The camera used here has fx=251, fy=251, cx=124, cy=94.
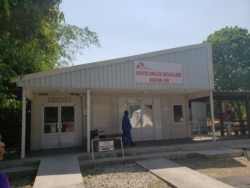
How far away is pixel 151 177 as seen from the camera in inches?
295

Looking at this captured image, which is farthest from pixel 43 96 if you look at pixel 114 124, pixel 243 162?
pixel 243 162

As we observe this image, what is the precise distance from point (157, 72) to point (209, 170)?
510 centimetres

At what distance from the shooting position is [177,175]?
7.39 meters

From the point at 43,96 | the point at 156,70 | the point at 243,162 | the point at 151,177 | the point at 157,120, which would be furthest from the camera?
the point at 157,120

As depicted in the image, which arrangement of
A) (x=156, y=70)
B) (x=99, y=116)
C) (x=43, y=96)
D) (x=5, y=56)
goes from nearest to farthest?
(x=5, y=56), (x=156, y=70), (x=43, y=96), (x=99, y=116)

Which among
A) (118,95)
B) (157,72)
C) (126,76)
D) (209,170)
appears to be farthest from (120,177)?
(118,95)

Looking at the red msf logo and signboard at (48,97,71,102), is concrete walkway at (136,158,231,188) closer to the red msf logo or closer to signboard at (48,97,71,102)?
the red msf logo

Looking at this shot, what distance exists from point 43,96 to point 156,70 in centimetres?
580

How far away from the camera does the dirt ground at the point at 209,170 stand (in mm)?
7445

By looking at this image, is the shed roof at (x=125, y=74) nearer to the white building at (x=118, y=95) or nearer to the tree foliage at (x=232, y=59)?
the white building at (x=118, y=95)

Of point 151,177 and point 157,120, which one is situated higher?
point 157,120

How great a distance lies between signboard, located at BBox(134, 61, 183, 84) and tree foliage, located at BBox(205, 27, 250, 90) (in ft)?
51.9

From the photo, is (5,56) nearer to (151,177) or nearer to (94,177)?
(94,177)

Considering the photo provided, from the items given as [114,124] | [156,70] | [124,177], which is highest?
[156,70]
